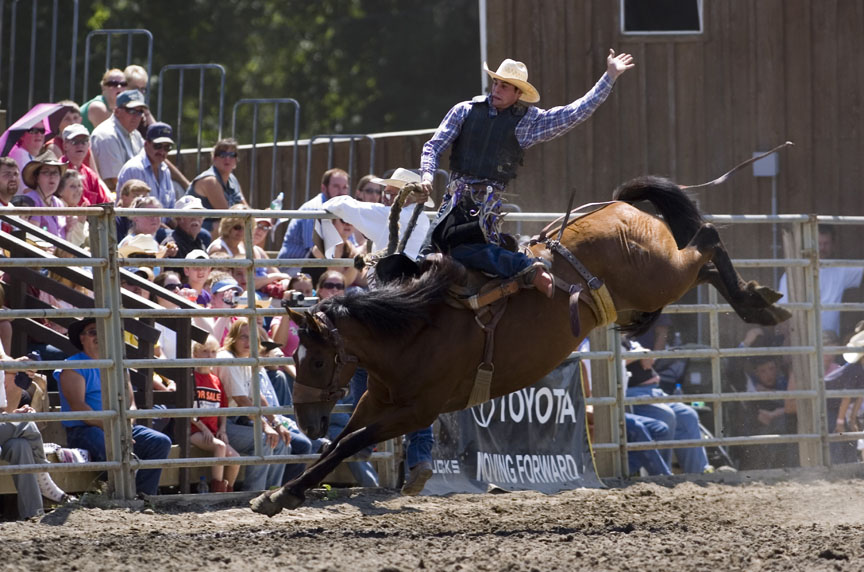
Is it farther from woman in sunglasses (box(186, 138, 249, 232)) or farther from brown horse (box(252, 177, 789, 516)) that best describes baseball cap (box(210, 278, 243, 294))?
woman in sunglasses (box(186, 138, 249, 232))

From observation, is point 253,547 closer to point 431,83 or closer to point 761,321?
point 761,321

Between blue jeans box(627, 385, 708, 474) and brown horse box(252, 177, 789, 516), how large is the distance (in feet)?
5.79

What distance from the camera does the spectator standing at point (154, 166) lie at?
10.1 m

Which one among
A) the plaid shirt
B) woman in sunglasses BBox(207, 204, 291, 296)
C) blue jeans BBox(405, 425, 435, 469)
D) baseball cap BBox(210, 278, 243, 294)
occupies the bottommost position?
blue jeans BBox(405, 425, 435, 469)

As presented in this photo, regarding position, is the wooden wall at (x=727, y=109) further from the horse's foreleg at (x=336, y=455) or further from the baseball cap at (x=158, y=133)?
the horse's foreleg at (x=336, y=455)

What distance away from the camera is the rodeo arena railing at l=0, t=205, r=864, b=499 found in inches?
292

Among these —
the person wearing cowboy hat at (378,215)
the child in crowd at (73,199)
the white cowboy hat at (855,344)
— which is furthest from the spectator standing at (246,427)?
the white cowboy hat at (855,344)

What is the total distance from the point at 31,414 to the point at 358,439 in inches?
77.5

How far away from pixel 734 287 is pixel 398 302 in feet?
7.97

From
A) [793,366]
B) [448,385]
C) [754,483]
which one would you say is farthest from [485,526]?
[793,366]

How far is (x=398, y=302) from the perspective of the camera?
6754 millimetres

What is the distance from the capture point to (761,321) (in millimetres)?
8148

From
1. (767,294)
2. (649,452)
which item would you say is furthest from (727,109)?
(767,294)

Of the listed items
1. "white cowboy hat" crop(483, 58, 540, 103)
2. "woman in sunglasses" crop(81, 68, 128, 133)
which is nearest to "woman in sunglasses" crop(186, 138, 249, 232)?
"woman in sunglasses" crop(81, 68, 128, 133)
